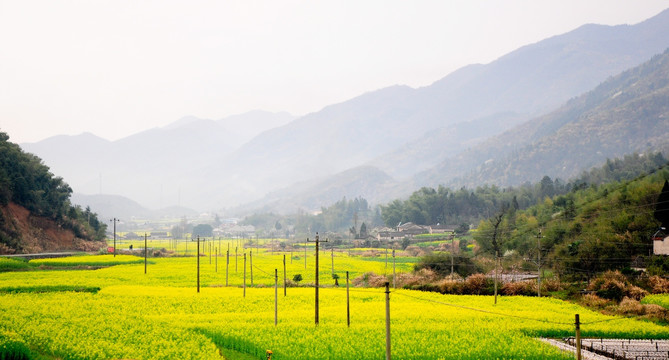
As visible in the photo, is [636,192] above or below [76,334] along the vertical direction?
above

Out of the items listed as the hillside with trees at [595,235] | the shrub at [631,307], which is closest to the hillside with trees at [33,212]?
the hillside with trees at [595,235]

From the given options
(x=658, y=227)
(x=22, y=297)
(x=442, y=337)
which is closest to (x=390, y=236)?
(x=658, y=227)

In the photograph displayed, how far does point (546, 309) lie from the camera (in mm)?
44250

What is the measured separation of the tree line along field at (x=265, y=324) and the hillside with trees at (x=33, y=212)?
3620cm

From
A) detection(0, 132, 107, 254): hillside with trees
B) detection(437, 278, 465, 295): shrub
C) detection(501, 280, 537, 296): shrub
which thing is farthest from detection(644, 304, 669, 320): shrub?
detection(0, 132, 107, 254): hillside with trees

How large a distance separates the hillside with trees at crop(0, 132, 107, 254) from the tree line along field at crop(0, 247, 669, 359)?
36.2 metres

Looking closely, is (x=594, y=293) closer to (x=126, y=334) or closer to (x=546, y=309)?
Answer: (x=546, y=309)

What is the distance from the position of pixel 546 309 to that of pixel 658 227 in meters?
27.8

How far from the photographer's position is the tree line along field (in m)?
27.6

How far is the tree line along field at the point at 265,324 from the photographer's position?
27609mm

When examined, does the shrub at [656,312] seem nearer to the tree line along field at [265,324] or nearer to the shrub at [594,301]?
the tree line along field at [265,324]

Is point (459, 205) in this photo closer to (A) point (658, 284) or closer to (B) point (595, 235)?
(B) point (595, 235)

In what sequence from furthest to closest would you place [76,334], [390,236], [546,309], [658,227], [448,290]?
[390,236] < [658,227] < [448,290] < [546,309] < [76,334]

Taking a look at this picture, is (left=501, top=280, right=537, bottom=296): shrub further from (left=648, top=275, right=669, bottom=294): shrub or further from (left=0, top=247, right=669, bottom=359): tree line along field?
(left=648, top=275, right=669, bottom=294): shrub
